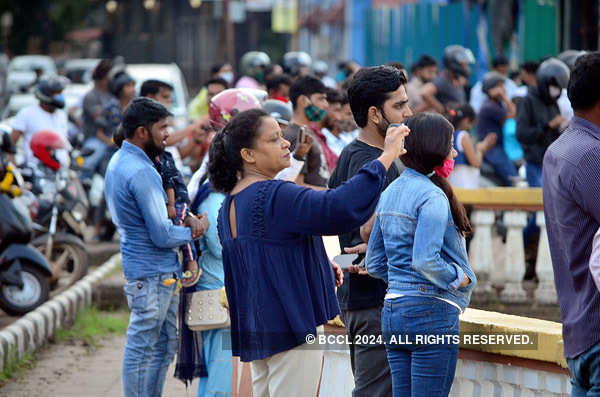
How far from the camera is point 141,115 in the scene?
6062 millimetres

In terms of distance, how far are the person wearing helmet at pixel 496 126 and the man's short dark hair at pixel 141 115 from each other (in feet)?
23.5

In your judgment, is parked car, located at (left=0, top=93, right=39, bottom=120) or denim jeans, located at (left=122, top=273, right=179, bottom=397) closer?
denim jeans, located at (left=122, top=273, right=179, bottom=397)

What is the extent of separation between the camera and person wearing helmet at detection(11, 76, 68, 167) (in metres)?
12.4

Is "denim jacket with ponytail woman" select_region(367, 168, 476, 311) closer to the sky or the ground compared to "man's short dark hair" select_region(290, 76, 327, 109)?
closer to the ground

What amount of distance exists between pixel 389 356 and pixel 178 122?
16.4 metres

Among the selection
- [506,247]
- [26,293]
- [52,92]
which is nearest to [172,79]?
[52,92]

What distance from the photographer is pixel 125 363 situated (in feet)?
20.1

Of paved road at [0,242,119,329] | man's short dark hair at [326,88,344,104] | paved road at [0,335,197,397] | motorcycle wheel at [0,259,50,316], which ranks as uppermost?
man's short dark hair at [326,88,344,104]

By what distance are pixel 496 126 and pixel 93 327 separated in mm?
5349

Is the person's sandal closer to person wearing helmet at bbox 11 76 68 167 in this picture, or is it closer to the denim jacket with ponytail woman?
the denim jacket with ponytail woman

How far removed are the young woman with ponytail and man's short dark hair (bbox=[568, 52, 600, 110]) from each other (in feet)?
2.37

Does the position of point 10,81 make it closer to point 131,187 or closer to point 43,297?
point 43,297

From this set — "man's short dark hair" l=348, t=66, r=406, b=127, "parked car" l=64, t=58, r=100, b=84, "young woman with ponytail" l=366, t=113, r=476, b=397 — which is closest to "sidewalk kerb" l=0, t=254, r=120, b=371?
"man's short dark hair" l=348, t=66, r=406, b=127

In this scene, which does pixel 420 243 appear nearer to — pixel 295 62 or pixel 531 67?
pixel 531 67
